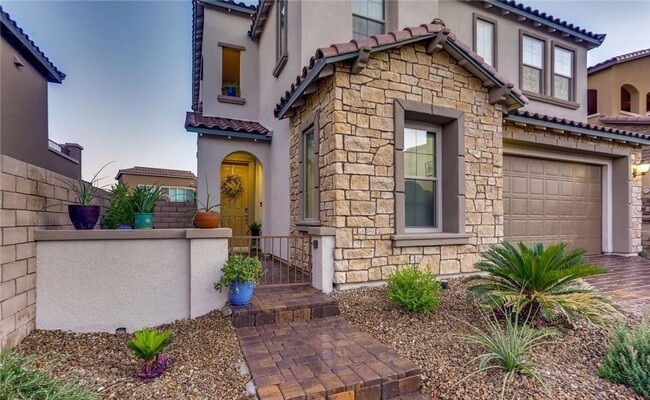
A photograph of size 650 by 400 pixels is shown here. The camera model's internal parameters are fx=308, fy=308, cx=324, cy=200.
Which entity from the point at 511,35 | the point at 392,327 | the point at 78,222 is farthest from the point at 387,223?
the point at 511,35

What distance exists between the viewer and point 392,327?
350 centimetres

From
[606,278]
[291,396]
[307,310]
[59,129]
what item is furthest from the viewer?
[59,129]

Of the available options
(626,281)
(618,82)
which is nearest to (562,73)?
(626,281)

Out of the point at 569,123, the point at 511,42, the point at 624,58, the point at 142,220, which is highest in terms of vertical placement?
the point at 624,58

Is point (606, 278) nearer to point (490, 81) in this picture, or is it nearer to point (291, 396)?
point (490, 81)

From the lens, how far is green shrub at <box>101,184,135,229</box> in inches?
179

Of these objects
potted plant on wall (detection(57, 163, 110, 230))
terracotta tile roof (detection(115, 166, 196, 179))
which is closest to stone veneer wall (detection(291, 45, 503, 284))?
potted plant on wall (detection(57, 163, 110, 230))

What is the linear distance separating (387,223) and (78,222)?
4105 mm

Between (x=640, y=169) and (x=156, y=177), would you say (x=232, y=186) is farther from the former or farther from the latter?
(x=156, y=177)

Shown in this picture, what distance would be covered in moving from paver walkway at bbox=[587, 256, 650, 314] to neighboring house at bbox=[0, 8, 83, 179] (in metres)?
11.6

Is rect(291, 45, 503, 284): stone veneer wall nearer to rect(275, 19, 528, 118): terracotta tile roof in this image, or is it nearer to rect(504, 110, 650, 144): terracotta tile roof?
rect(275, 19, 528, 118): terracotta tile roof

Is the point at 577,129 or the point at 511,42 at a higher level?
the point at 511,42

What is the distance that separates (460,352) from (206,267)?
3006mm

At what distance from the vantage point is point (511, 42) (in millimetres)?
8148
